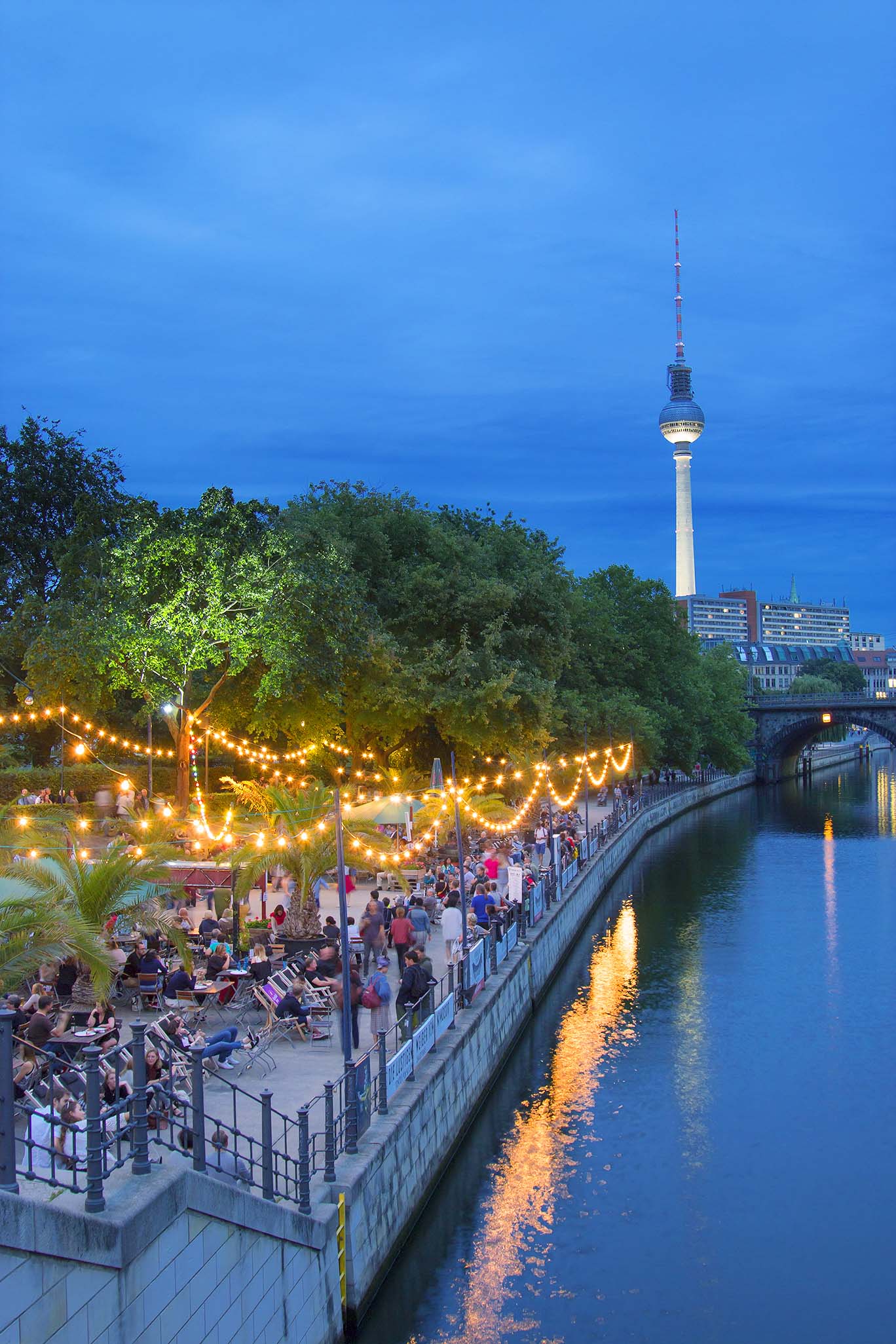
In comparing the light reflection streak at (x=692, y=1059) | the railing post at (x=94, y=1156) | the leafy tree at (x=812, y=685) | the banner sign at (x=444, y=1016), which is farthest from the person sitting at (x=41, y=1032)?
the leafy tree at (x=812, y=685)

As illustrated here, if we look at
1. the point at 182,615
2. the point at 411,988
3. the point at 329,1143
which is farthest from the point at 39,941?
the point at 182,615

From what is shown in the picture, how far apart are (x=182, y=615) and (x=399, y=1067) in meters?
21.9

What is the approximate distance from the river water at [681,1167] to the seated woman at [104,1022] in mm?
4221

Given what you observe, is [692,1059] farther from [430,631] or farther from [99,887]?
[430,631]

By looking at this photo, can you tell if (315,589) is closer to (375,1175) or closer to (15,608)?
(15,608)

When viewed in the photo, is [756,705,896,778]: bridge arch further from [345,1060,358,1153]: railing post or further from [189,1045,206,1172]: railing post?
[189,1045,206,1172]: railing post

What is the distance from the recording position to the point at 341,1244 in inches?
451

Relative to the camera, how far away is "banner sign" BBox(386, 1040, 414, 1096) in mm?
13773

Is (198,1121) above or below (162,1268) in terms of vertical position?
above

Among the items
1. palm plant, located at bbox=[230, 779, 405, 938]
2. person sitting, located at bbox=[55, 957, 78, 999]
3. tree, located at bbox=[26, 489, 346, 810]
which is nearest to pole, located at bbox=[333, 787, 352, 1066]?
person sitting, located at bbox=[55, 957, 78, 999]

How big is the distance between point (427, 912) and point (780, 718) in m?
76.6

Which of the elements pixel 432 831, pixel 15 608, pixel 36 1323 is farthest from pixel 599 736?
pixel 36 1323

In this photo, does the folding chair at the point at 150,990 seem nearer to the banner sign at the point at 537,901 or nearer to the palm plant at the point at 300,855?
the palm plant at the point at 300,855

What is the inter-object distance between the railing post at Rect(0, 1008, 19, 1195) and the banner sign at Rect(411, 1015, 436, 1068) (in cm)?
818
